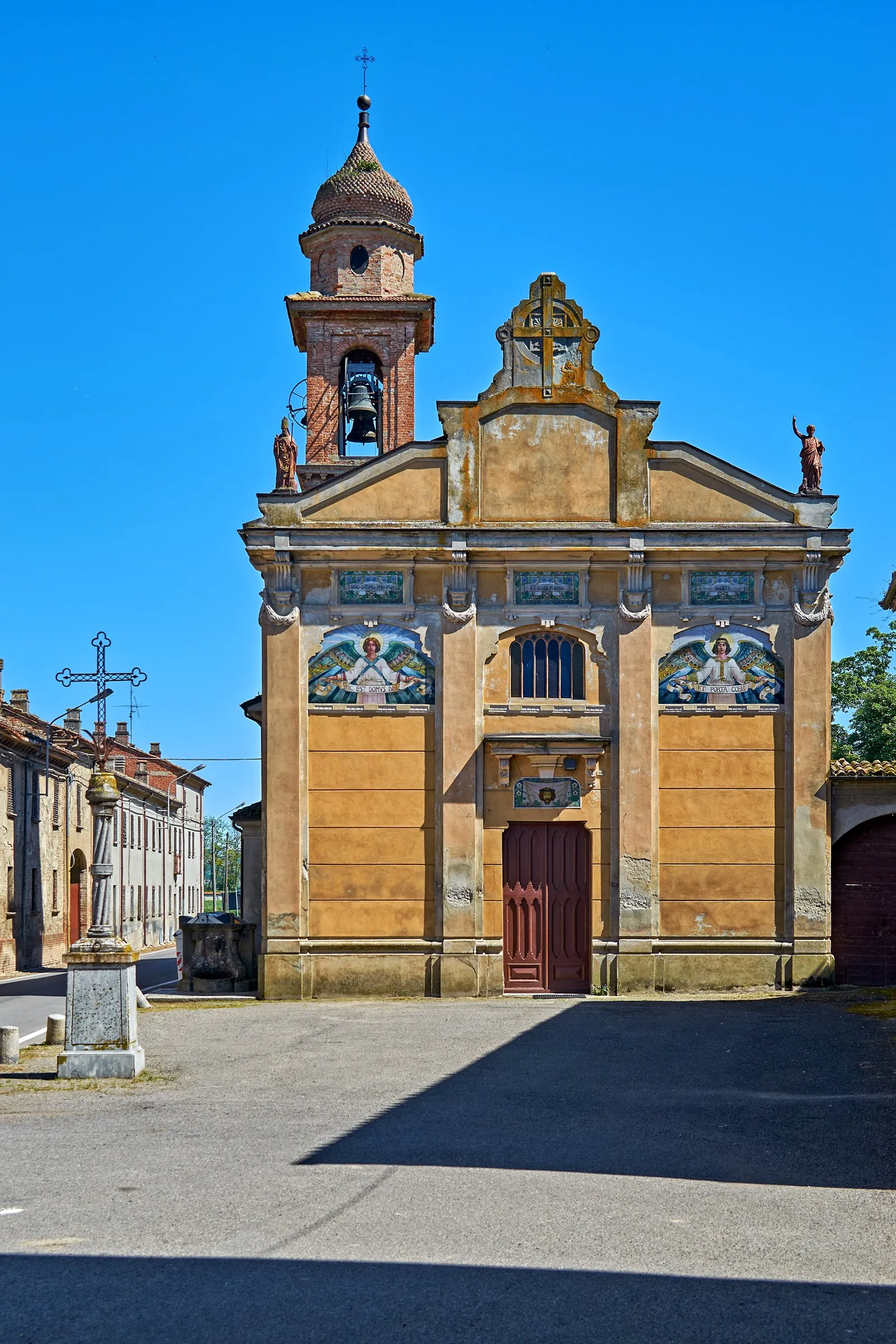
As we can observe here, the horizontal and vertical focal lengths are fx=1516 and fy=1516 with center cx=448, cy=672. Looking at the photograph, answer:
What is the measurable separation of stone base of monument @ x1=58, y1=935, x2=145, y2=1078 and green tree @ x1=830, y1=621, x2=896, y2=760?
132ft

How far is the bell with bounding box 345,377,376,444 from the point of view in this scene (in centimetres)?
3142

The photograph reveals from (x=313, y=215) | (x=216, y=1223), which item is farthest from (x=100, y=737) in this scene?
(x=313, y=215)

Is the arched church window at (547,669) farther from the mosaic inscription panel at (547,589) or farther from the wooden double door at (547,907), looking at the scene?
the wooden double door at (547,907)

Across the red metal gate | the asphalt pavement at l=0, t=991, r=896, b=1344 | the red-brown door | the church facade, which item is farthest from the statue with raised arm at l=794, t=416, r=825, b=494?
the red-brown door

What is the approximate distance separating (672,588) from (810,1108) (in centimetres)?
1272

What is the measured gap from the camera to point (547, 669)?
24.6m

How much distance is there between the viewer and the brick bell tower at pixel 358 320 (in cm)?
3216

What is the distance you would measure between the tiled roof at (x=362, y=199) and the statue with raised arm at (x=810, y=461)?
12693 millimetres

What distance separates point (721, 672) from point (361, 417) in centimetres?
1080

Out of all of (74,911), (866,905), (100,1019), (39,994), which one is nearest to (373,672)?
(866,905)

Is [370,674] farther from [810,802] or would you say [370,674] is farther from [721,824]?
[810,802]

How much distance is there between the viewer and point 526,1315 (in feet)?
22.7

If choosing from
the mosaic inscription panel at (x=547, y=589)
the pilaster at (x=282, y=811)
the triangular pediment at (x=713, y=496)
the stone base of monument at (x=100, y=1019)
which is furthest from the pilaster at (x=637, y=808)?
the stone base of monument at (x=100, y=1019)

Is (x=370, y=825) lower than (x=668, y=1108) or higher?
higher
